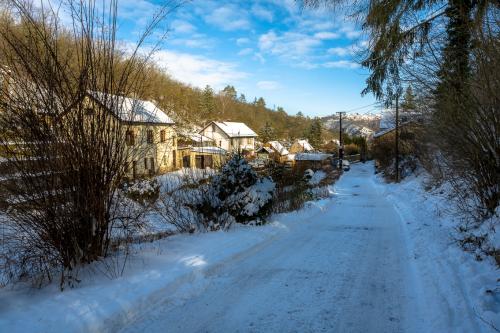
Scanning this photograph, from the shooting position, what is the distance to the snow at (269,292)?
3.45 m

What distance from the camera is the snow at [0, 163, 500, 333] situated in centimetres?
345

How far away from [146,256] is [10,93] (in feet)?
8.63

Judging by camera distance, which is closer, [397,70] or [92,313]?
[92,313]

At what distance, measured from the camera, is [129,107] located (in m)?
4.79

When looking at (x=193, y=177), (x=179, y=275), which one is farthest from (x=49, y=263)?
(x=193, y=177)

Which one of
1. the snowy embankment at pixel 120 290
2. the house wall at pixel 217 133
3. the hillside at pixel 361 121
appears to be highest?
the hillside at pixel 361 121

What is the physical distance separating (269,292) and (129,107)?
117 inches

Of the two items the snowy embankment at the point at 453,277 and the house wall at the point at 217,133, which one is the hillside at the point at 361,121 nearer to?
the snowy embankment at the point at 453,277

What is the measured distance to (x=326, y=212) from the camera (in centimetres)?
1234

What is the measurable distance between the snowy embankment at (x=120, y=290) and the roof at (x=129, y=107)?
1861 millimetres

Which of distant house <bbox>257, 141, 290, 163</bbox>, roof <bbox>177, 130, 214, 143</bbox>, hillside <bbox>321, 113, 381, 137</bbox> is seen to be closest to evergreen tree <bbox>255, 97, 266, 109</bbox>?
hillside <bbox>321, 113, 381, 137</bbox>

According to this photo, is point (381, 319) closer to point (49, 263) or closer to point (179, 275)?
point (179, 275)

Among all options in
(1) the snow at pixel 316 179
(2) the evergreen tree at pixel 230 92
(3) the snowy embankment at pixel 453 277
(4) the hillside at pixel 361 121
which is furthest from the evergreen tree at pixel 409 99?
(2) the evergreen tree at pixel 230 92

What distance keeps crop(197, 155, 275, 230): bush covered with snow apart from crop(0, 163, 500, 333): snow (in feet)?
2.78
